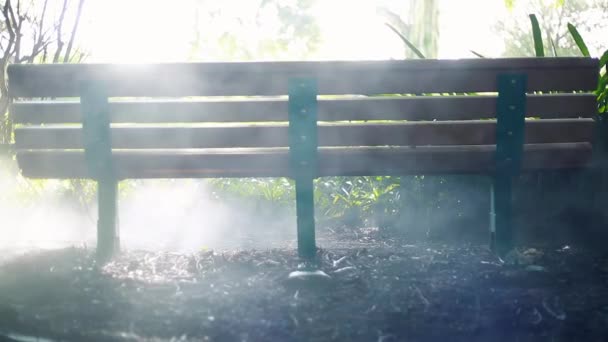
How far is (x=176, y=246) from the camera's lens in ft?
15.4

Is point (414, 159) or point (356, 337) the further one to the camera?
point (414, 159)

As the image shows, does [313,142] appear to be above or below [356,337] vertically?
above

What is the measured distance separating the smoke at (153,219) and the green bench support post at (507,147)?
5.66 feet

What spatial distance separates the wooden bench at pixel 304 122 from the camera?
11.0 ft

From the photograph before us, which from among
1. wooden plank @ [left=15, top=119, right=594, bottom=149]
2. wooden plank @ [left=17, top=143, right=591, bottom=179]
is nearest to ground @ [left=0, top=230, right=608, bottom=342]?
wooden plank @ [left=17, top=143, right=591, bottom=179]

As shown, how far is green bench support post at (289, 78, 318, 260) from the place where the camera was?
3.31 meters

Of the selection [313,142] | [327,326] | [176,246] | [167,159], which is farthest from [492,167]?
[176,246]

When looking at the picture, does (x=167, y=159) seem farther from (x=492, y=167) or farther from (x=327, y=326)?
(x=492, y=167)

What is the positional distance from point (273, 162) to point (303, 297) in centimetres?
84

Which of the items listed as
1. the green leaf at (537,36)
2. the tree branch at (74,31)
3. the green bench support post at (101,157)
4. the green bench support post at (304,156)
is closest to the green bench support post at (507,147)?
the green bench support post at (304,156)

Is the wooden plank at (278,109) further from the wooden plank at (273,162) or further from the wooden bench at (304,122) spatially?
the wooden plank at (273,162)

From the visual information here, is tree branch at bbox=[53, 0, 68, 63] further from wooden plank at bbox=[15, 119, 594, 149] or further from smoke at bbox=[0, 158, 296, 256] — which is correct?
wooden plank at bbox=[15, 119, 594, 149]

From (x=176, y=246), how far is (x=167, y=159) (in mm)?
1379

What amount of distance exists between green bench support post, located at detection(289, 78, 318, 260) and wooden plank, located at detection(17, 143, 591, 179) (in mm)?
92
